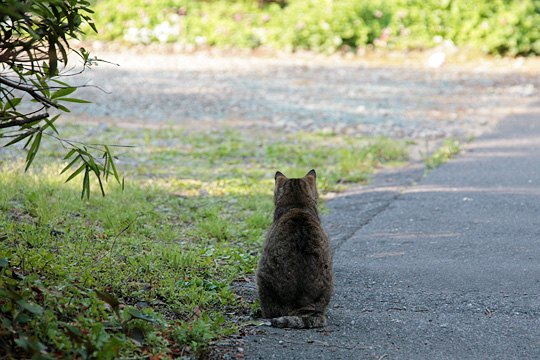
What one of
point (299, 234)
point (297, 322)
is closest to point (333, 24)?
point (299, 234)

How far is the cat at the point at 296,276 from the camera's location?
189 inches

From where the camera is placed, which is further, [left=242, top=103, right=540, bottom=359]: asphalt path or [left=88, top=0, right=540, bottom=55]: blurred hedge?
[left=88, top=0, right=540, bottom=55]: blurred hedge

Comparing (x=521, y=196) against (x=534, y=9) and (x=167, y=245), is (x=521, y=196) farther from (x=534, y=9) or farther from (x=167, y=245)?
(x=534, y=9)

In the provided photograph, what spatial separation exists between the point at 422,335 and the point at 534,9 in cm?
1523

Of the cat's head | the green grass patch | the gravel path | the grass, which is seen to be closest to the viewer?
the grass

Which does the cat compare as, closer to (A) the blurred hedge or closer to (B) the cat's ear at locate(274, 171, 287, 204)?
(B) the cat's ear at locate(274, 171, 287, 204)

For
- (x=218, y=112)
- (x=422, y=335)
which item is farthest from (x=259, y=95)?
(x=422, y=335)

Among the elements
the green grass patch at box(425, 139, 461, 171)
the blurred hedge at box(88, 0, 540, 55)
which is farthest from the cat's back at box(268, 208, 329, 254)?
the blurred hedge at box(88, 0, 540, 55)

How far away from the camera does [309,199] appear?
5.63m

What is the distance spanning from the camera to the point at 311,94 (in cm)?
1472

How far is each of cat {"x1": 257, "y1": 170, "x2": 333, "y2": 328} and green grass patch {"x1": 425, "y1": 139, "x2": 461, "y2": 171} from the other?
4.72 meters

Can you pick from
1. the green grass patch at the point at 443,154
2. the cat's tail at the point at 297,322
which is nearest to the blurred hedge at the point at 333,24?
the green grass patch at the point at 443,154

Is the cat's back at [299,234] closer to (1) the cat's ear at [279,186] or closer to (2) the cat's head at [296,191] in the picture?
(2) the cat's head at [296,191]

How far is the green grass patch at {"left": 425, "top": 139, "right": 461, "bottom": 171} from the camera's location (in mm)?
9539
